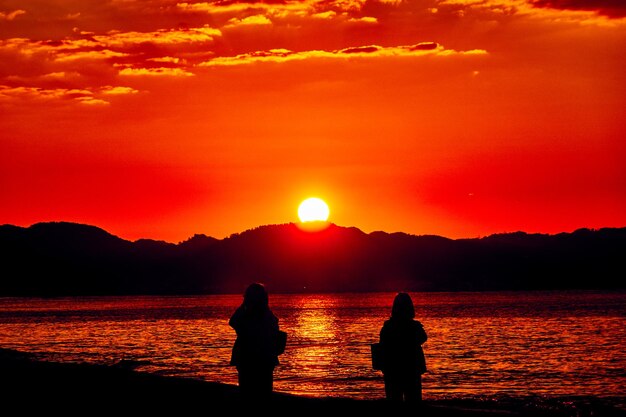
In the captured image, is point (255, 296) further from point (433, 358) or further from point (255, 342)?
point (433, 358)

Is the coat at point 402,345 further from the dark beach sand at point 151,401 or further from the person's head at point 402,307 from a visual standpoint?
the dark beach sand at point 151,401

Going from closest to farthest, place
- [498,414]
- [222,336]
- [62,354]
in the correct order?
[498,414], [62,354], [222,336]

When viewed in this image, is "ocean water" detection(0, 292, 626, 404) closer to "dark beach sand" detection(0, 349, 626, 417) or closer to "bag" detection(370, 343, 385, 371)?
"dark beach sand" detection(0, 349, 626, 417)

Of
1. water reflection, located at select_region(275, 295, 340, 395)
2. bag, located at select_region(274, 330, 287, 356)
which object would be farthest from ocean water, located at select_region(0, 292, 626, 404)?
bag, located at select_region(274, 330, 287, 356)

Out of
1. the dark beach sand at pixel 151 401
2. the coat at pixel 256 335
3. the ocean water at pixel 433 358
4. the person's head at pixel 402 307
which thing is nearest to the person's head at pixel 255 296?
the coat at pixel 256 335

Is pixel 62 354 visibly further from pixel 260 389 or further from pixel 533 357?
pixel 260 389

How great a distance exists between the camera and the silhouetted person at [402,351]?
1599cm

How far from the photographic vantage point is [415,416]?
16797 mm

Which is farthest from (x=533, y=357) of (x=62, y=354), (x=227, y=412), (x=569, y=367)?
(x=227, y=412)

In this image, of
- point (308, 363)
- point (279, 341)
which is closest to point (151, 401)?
point (279, 341)

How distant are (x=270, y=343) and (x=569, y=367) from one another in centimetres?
3624

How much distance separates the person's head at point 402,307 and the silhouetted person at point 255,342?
2137mm

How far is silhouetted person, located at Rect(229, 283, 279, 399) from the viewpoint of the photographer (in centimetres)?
1543

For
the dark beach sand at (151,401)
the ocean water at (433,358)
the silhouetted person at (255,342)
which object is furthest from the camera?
Answer: the ocean water at (433,358)
